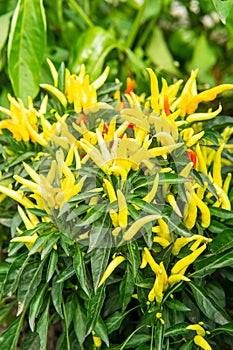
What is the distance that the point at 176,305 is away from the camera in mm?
949

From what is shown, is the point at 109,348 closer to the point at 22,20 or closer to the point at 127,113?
the point at 127,113

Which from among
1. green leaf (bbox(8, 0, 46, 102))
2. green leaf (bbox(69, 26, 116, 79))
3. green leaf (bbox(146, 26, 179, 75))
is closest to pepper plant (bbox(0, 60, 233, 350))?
green leaf (bbox(8, 0, 46, 102))

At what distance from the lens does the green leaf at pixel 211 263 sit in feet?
3.06

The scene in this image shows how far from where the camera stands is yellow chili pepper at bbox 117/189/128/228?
884mm

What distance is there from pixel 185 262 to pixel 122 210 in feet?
0.45

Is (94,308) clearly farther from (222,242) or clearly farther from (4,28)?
(4,28)

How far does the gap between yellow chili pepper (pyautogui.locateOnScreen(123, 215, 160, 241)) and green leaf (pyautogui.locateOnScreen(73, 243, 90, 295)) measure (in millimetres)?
75

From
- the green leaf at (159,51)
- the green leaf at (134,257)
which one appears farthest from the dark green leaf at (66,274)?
the green leaf at (159,51)

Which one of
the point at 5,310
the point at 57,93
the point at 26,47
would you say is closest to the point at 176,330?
the point at 5,310

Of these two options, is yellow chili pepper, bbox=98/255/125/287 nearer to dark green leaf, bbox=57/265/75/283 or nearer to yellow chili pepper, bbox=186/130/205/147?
dark green leaf, bbox=57/265/75/283

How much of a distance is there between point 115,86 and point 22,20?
0.32 meters

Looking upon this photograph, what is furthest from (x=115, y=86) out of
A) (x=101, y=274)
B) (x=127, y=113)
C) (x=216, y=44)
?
(x=216, y=44)

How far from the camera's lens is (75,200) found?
920 mm

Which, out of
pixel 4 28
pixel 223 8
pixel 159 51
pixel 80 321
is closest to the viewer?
pixel 80 321
